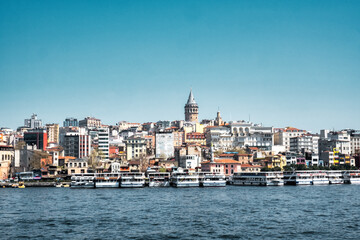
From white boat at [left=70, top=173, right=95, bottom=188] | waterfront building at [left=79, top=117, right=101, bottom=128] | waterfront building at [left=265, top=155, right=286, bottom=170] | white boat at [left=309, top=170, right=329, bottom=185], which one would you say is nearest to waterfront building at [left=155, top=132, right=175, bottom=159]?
waterfront building at [left=265, top=155, right=286, bottom=170]

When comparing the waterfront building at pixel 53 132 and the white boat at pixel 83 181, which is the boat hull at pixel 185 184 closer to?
the white boat at pixel 83 181

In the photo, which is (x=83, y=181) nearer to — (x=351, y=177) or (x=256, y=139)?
(x=351, y=177)

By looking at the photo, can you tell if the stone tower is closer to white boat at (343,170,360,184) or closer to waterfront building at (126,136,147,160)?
waterfront building at (126,136,147,160)

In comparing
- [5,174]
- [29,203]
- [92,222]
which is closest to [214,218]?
[92,222]

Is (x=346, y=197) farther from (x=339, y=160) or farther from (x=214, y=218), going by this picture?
(x=339, y=160)

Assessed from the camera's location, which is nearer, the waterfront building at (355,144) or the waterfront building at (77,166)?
the waterfront building at (77,166)

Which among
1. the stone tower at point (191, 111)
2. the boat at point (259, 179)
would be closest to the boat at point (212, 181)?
the boat at point (259, 179)
